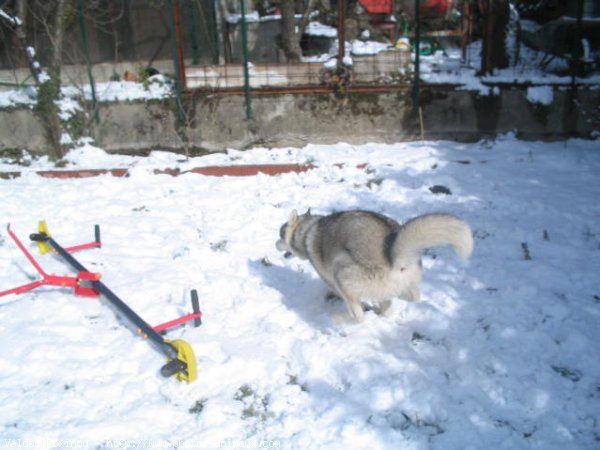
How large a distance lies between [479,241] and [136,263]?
340 centimetres

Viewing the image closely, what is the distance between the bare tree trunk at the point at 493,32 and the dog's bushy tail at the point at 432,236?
6513 mm

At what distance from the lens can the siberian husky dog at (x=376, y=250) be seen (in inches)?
119

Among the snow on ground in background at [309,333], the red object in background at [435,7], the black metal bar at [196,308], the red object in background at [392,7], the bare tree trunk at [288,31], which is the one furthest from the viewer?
the red object in background at [392,7]

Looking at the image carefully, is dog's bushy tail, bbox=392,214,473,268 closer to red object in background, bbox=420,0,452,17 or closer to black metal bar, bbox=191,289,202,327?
black metal bar, bbox=191,289,202,327

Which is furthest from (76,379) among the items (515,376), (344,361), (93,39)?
(93,39)

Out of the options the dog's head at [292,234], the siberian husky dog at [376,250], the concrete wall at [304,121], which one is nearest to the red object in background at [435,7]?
the concrete wall at [304,121]

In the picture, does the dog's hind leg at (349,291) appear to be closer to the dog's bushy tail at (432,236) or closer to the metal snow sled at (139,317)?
the dog's bushy tail at (432,236)

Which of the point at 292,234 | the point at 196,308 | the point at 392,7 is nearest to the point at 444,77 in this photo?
the point at 392,7

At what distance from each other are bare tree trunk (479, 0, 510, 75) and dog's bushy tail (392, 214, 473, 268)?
651 cm

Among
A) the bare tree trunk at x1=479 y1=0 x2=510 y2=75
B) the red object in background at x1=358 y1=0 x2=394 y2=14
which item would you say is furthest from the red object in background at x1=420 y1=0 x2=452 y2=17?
the bare tree trunk at x1=479 y1=0 x2=510 y2=75

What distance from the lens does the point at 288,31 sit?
425 inches

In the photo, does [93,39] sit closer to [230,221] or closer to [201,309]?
[230,221]

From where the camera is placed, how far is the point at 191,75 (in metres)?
9.05

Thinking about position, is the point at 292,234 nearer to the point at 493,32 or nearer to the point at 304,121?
the point at 304,121
